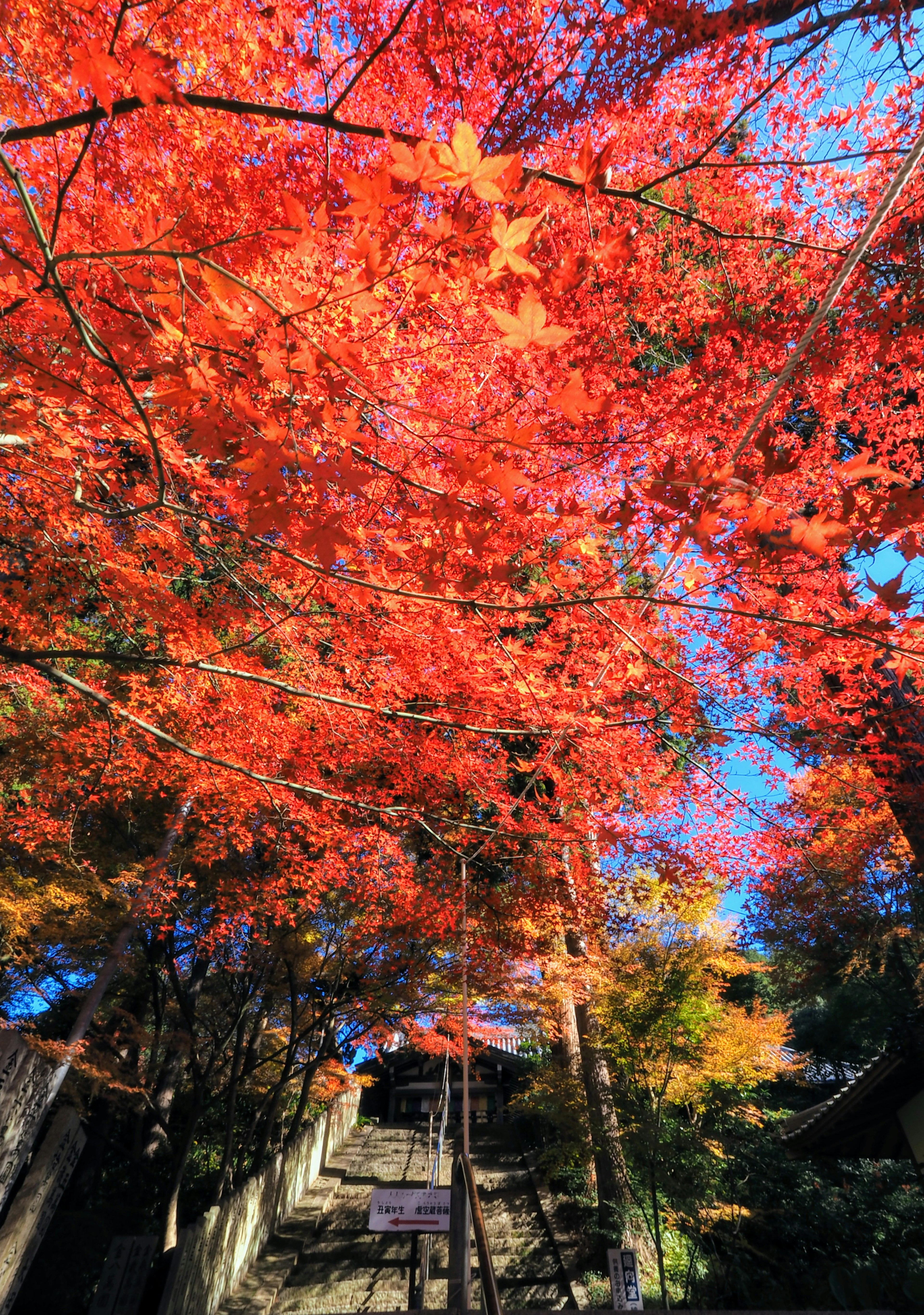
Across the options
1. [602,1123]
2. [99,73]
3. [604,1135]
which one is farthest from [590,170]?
[602,1123]

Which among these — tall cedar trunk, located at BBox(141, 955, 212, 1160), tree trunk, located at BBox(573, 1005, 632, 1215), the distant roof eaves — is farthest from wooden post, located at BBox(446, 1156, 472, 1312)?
tall cedar trunk, located at BBox(141, 955, 212, 1160)

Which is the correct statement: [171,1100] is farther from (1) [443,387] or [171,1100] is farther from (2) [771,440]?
(2) [771,440]

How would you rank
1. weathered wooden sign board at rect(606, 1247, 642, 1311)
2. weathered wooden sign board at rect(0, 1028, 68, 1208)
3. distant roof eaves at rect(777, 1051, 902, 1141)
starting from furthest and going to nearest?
weathered wooden sign board at rect(606, 1247, 642, 1311), distant roof eaves at rect(777, 1051, 902, 1141), weathered wooden sign board at rect(0, 1028, 68, 1208)

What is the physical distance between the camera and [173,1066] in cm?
1126

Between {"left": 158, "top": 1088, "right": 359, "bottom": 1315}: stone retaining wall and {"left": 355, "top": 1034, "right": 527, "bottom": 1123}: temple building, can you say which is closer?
{"left": 158, "top": 1088, "right": 359, "bottom": 1315}: stone retaining wall

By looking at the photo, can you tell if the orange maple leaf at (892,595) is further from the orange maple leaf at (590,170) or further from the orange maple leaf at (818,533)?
the orange maple leaf at (590,170)

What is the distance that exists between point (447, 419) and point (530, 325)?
529 mm

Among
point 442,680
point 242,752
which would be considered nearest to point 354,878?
point 242,752

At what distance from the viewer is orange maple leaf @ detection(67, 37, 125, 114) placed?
1.86m

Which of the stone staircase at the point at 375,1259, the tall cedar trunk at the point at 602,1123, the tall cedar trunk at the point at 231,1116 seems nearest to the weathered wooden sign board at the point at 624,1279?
the stone staircase at the point at 375,1259

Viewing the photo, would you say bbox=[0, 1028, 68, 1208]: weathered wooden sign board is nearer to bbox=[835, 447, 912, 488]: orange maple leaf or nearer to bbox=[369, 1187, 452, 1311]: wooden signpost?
bbox=[835, 447, 912, 488]: orange maple leaf

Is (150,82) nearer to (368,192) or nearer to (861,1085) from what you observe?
(368,192)

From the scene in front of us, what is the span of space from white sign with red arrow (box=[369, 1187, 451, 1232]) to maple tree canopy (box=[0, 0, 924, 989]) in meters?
3.65

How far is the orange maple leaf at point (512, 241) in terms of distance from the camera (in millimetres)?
1816
